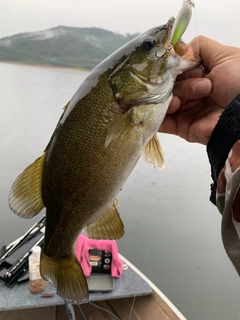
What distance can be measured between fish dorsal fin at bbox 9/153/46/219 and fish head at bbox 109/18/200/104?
37cm

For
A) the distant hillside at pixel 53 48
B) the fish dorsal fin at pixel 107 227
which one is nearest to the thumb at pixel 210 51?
the fish dorsal fin at pixel 107 227

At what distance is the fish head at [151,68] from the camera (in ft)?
3.54

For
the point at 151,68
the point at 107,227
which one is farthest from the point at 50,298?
the point at 151,68

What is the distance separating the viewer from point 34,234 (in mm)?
3248

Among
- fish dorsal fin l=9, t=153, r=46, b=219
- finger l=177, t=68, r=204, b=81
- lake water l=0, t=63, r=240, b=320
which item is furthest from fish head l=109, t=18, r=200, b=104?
lake water l=0, t=63, r=240, b=320

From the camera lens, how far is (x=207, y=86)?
1.22m

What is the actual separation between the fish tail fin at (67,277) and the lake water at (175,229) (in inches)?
128

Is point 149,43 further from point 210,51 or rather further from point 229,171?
point 229,171

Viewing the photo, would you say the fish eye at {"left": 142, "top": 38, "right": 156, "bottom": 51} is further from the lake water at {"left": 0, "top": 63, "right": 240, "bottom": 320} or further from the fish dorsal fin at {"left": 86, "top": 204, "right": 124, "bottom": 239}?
the lake water at {"left": 0, "top": 63, "right": 240, "bottom": 320}

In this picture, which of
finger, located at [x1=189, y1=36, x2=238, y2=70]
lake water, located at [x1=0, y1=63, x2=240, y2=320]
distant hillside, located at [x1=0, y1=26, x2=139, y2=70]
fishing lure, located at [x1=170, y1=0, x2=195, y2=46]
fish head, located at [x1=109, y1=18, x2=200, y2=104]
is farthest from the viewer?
distant hillside, located at [x1=0, y1=26, x2=139, y2=70]

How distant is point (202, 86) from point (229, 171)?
1.13 feet

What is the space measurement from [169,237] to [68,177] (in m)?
4.44

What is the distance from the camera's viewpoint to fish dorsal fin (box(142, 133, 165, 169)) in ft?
3.89

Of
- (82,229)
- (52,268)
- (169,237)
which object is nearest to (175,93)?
(82,229)
